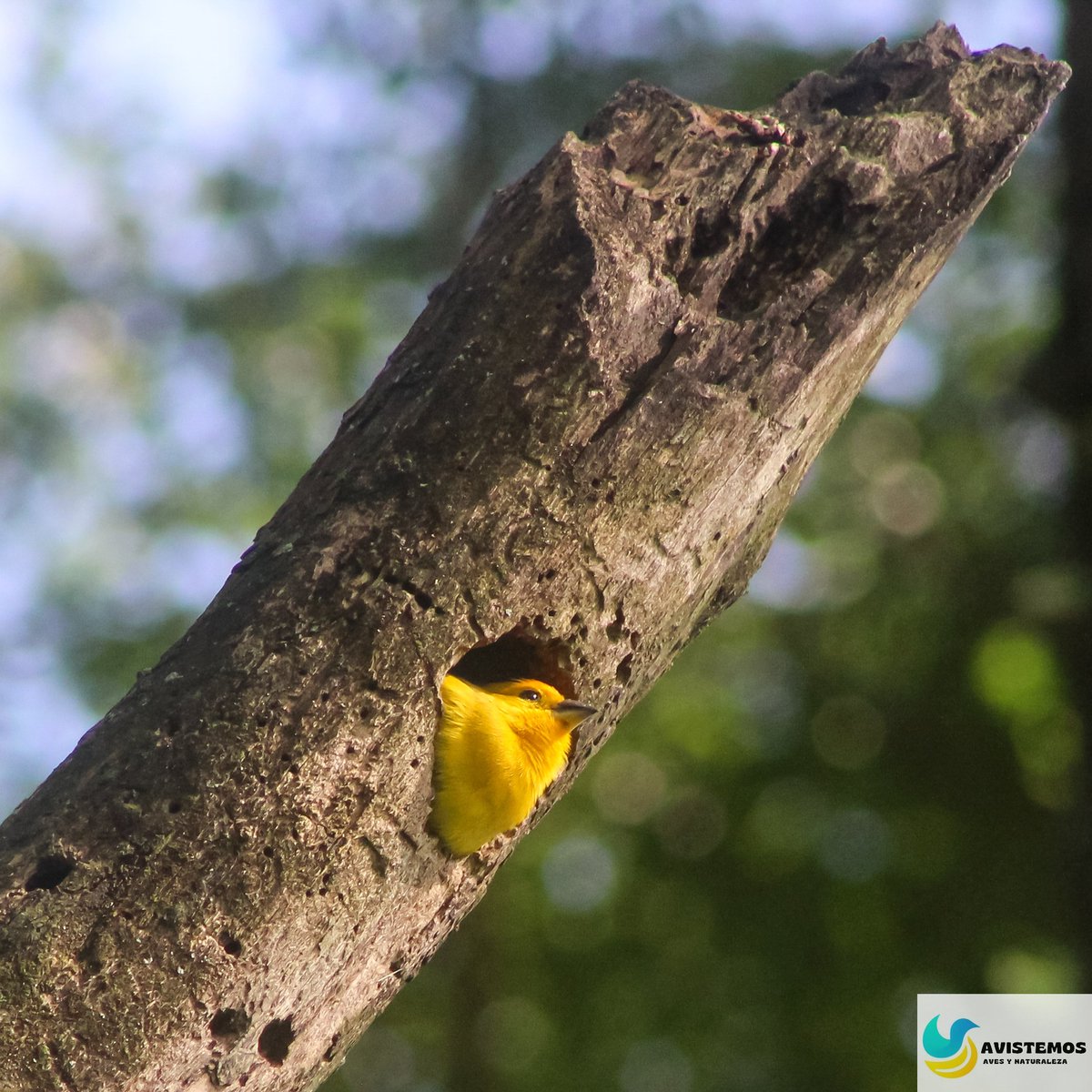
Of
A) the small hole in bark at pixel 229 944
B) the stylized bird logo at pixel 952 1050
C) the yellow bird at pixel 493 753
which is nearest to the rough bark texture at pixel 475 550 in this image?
the small hole in bark at pixel 229 944

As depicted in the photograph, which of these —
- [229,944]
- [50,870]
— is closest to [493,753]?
[229,944]

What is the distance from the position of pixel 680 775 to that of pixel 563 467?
690 cm

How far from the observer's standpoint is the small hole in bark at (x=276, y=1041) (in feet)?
9.70

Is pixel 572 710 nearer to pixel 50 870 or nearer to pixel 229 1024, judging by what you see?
pixel 229 1024

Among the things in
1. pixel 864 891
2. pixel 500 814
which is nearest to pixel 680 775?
pixel 864 891

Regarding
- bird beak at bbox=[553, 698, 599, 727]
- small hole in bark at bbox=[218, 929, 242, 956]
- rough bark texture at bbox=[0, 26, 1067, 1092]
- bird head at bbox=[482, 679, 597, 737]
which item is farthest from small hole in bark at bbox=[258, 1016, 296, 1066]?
bird beak at bbox=[553, 698, 599, 727]

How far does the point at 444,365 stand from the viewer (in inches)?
135

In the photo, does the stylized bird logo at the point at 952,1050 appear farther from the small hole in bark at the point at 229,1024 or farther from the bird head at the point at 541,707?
the small hole in bark at the point at 229,1024

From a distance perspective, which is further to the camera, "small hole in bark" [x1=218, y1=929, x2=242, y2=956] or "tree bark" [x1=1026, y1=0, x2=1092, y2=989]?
"tree bark" [x1=1026, y1=0, x2=1092, y2=989]

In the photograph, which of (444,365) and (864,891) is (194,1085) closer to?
(444,365)

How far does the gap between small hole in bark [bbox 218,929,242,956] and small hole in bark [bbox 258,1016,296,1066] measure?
26 centimetres

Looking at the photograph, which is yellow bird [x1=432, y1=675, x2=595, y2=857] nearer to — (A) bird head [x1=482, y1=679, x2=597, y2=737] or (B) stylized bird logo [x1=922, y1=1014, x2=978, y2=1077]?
(A) bird head [x1=482, y1=679, x2=597, y2=737]

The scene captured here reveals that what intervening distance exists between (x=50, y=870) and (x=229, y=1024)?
609 mm

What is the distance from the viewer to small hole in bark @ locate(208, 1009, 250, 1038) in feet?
9.27
